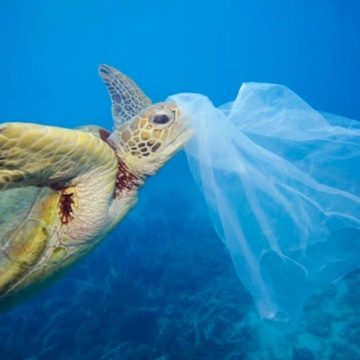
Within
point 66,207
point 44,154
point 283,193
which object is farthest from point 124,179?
point 283,193

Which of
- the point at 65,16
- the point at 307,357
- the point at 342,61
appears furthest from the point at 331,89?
the point at 307,357

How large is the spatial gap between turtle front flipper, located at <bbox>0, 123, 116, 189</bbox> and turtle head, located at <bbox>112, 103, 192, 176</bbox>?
43 cm

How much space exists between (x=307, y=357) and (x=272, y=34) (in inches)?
3222

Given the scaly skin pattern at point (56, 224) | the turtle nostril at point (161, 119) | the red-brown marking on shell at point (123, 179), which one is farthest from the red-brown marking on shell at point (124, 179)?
the turtle nostril at point (161, 119)

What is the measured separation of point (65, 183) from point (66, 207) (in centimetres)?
19

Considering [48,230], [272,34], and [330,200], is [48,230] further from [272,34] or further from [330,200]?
[272,34]

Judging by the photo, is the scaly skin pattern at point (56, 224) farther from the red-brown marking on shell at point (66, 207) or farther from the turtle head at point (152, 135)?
the turtle head at point (152, 135)

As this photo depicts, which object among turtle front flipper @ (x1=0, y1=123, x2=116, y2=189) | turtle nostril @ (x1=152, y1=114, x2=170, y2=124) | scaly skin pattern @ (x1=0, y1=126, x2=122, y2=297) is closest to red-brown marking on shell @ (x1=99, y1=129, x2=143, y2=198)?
scaly skin pattern @ (x1=0, y1=126, x2=122, y2=297)

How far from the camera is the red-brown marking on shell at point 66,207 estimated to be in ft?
6.97

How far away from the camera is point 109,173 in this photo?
214 centimetres

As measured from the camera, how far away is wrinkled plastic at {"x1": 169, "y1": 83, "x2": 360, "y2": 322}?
7.28ft

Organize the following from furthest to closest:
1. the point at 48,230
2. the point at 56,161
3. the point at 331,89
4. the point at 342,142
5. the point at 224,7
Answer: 1. the point at 224,7
2. the point at 331,89
3. the point at 342,142
4. the point at 48,230
5. the point at 56,161

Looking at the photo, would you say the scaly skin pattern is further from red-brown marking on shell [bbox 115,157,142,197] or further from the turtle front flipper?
red-brown marking on shell [bbox 115,157,142,197]

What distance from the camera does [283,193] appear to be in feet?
7.32
